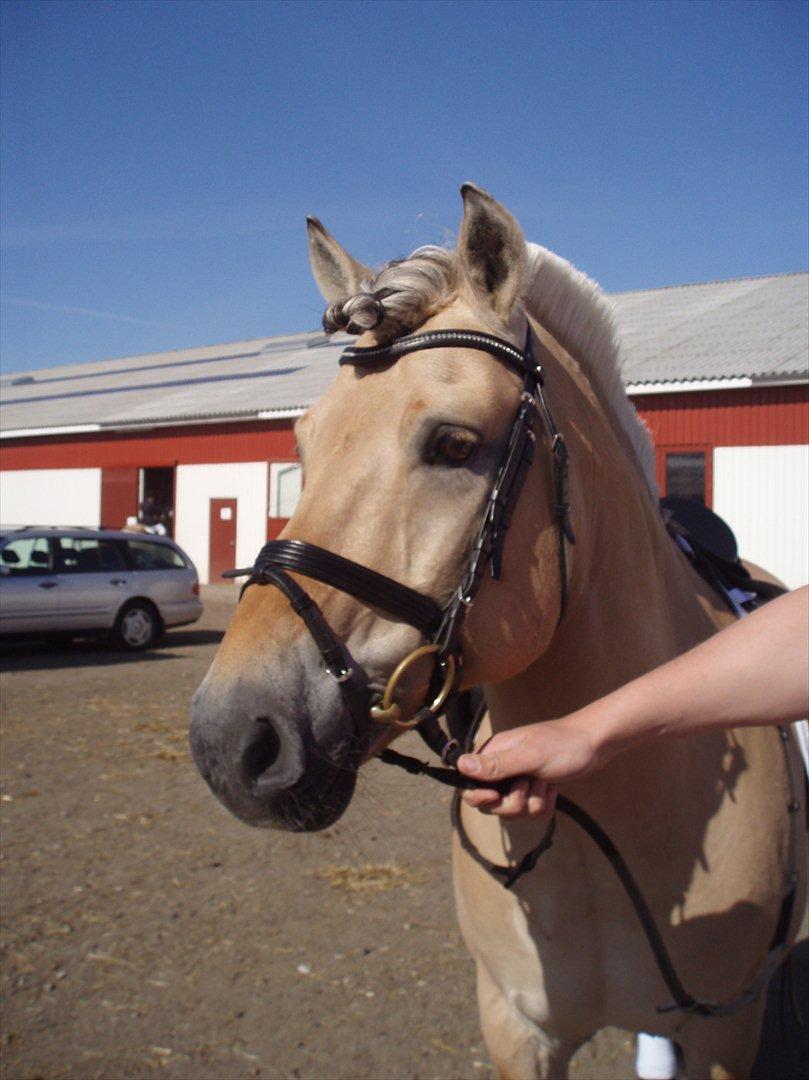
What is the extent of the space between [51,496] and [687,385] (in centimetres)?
1895

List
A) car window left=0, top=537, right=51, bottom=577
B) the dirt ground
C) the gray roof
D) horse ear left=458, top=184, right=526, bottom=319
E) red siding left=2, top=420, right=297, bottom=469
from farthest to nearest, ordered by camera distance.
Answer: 1. red siding left=2, top=420, right=297, bottom=469
2. the gray roof
3. car window left=0, top=537, right=51, bottom=577
4. the dirt ground
5. horse ear left=458, top=184, right=526, bottom=319

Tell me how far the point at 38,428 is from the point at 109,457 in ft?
9.11

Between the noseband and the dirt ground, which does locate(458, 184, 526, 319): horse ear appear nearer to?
the noseband

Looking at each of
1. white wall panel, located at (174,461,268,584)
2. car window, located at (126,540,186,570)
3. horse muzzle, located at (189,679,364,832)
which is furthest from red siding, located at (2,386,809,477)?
car window, located at (126,540,186,570)

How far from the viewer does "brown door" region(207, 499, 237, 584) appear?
71.4ft

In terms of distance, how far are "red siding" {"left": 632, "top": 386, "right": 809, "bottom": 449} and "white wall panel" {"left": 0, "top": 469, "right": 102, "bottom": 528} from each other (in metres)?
16.1

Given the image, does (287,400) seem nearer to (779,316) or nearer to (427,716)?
(779,316)

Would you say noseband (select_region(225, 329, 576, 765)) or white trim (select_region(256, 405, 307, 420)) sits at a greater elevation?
white trim (select_region(256, 405, 307, 420))

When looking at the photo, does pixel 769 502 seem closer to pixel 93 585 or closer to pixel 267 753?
pixel 93 585

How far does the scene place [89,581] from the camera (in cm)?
1229

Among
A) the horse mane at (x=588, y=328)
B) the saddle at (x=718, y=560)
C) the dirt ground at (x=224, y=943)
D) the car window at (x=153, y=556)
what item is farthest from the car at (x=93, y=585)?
the horse mane at (x=588, y=328)

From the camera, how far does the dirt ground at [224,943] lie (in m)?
3.28

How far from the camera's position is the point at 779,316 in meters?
18.0

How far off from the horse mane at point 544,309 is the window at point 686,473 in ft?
44.8
